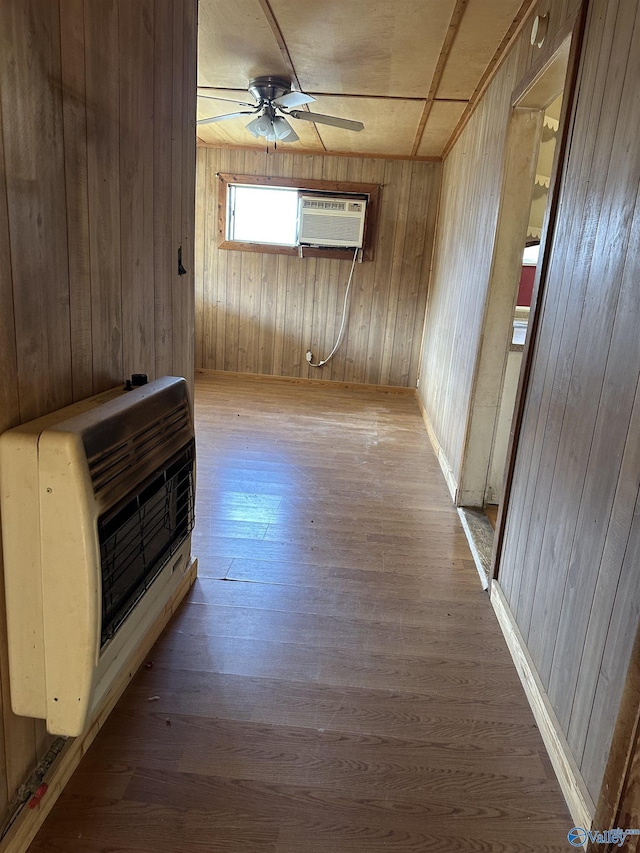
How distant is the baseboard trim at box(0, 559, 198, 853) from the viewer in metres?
1.15

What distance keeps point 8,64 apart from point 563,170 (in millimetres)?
1613

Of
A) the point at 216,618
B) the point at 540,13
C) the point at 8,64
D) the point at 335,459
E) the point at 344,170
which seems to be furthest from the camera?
the point at 344,170

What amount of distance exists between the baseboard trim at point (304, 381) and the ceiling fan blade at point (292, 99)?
2.95m

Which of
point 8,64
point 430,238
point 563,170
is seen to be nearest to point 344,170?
point 430,238

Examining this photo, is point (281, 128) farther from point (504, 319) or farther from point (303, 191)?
point (504, 319)

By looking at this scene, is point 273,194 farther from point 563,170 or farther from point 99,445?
point 99,445

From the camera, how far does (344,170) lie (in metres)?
5.52

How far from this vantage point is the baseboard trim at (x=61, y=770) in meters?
1.15

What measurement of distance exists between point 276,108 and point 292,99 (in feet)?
1.64

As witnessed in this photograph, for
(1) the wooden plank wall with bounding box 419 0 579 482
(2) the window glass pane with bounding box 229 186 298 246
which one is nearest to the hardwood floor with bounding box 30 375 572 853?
(1) the wooden plank wall with bounding box 419 0 579 482

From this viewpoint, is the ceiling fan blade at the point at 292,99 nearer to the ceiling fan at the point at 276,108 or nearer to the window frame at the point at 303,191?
the ceiling fan at the point at 276,108

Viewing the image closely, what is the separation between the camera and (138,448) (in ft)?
3.97

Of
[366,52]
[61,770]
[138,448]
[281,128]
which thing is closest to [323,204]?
[281,128]

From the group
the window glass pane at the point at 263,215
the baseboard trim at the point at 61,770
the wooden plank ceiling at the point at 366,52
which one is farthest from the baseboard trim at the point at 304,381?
the baseboard trim at the point at 61,770
